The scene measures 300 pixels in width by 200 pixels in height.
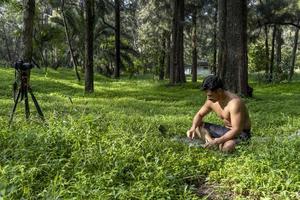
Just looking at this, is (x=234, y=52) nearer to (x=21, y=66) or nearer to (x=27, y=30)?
(x=27, y=30)

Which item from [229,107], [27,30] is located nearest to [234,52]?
[27,30]

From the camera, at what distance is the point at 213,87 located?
281 inches

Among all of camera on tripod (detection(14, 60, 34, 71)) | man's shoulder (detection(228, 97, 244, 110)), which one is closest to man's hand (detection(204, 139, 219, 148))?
man's shoulder (detection(228, 97, 244, 110))

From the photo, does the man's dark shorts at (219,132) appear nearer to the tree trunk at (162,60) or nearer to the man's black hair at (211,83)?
the man's black hair at (211,83)

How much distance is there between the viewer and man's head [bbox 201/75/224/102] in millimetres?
7094

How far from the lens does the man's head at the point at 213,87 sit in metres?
7.09

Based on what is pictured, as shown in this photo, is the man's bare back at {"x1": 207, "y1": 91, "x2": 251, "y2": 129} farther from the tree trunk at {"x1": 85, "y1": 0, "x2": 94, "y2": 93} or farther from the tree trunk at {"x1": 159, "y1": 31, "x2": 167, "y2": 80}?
the tree trunk at {"x1": 159, "y1": 31, "x2": 167, "y2": 80}

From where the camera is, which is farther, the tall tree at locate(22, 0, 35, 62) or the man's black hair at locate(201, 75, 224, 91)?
the tall tree at locate(22, 0, 35, 62)

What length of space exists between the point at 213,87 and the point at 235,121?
61 centimetres

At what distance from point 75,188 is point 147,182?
85 centimetres

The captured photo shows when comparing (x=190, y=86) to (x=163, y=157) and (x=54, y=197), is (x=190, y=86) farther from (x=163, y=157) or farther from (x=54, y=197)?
(x=54, y=197)

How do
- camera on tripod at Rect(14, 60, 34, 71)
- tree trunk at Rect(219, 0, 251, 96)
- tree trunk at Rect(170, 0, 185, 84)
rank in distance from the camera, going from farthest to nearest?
tree trunk at Rect(170, 0, 185, 84)
tree trunk at Rect(219, 0, 251, 96)
camera on tripod at Rect(14, 60, 34, 71)

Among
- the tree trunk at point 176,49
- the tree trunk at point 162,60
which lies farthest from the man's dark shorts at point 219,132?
the tree trunk at point 162,60

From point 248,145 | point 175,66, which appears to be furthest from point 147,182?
point 175,66
